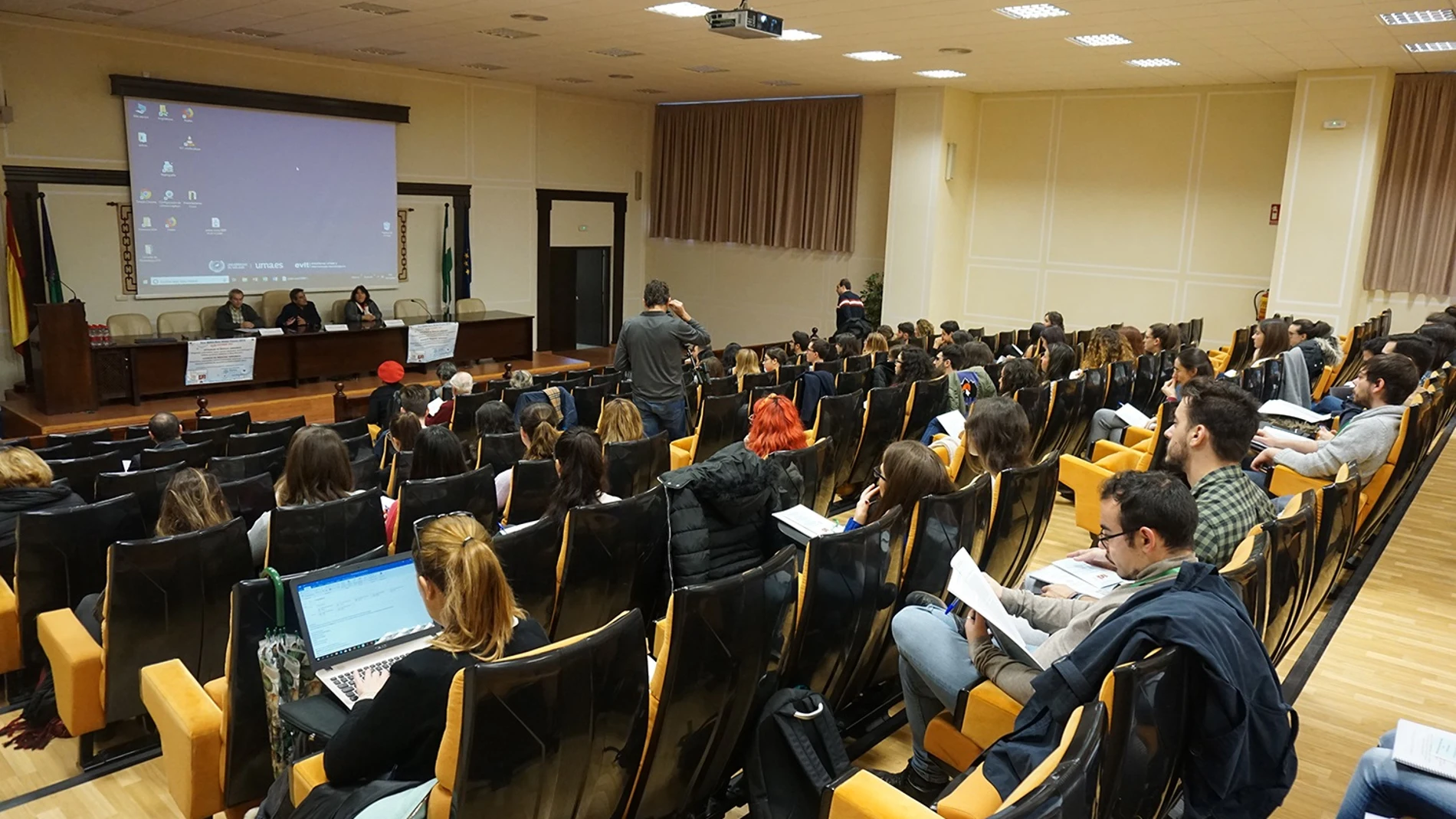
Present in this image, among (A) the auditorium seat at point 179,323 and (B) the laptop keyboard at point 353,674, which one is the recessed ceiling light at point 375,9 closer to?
(A) the auditorium seat at point 179,323

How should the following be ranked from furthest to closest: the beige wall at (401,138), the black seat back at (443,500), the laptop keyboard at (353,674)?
the beige wall at (401,138), the black seat back at (443,500), the laptop keyboard at (353,674)

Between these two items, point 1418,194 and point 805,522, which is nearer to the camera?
point 805,522

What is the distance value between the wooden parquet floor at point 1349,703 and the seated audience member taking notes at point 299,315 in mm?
8605

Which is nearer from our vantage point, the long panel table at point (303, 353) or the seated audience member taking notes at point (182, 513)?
the seated audience member taking notes at point (182, 513)

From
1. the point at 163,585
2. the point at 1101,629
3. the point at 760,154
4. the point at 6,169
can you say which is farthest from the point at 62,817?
the point at 760,154

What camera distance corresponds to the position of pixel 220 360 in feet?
34.8

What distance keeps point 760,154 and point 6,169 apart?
31.4 ft

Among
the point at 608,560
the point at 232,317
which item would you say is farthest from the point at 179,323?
the point at 608,560

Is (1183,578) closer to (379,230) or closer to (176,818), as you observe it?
(176,818)

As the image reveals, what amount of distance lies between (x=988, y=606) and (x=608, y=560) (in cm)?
142

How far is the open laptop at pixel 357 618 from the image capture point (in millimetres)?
2637

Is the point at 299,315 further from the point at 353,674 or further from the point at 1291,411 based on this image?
the point at 1291,411

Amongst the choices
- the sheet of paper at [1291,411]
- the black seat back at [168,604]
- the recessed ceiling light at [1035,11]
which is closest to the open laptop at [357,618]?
the black seat back at [168,604]

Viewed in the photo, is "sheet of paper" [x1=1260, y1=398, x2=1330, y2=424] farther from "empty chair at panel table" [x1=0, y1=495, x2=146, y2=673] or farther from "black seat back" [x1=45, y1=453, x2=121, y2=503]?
"black seat back" [x1=45, y1=453, x2=121, y2=503]
